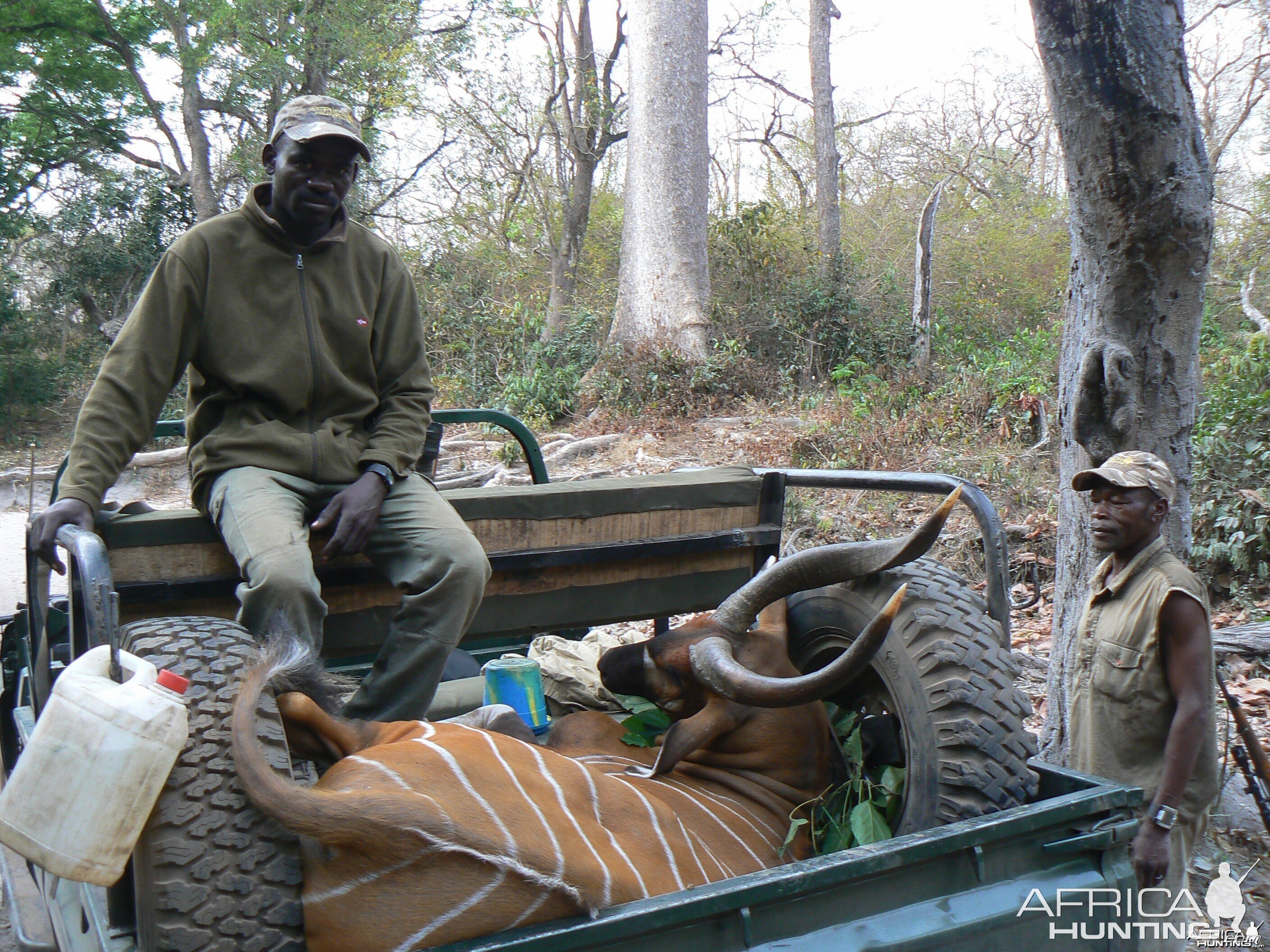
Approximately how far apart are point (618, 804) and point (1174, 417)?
2.82m

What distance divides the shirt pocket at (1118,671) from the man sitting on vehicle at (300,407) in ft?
6.42

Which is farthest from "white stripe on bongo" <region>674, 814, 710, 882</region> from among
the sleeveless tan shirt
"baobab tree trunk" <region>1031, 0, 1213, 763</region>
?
"baobab tree trunk" <region>1031, 0, 1213, 763</region>

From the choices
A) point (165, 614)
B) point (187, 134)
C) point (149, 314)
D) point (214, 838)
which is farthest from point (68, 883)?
point (187, 134)

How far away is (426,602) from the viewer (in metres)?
2.88

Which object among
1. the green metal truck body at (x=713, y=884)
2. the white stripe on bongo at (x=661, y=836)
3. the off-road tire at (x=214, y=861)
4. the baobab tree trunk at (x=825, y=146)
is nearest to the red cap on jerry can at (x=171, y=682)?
the off-road tire at (x=214, y=861)

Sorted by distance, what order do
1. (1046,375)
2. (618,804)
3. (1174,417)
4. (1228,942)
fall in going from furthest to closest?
(1046,375), (1174,417), (1228,942), (618,804)

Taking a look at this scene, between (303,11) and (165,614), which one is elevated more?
(303,11)

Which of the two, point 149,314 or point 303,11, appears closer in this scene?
point 149,314

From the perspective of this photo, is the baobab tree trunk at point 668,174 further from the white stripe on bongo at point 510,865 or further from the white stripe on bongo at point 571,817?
the white stripe on bongo at point 510,865

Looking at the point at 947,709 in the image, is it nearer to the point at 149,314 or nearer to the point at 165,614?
the point at 165,614

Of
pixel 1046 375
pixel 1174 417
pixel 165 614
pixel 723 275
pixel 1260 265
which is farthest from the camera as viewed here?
pixel 723 275

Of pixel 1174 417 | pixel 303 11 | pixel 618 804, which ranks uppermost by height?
pixel 303 11

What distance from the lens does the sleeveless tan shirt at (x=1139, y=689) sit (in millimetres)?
3068

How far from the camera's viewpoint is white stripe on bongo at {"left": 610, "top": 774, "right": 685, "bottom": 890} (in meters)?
2.34
